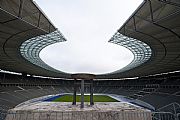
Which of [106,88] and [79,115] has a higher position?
[106,88]

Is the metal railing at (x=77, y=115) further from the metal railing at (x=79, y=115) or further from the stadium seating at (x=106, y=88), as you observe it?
the stadium seating at (x=106, y=88)

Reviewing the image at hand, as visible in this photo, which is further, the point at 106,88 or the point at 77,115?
the point at 106,88

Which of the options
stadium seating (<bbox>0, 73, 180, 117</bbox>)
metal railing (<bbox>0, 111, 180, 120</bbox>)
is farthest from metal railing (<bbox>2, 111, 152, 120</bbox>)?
stadium seating (<bbox>0, 73, 180, 117</bbox>)

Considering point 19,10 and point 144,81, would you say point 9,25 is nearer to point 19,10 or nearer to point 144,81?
point 19,10

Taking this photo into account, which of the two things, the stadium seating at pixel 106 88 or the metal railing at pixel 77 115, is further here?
the stadium seating at pixel 106 88

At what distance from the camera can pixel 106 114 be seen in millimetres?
15234

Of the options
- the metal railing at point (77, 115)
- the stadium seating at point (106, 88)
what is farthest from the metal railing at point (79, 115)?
the stadium seating at point (106, 88)

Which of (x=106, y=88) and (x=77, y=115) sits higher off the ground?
A: (x=106, y=88)

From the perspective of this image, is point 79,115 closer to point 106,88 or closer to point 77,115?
point 77,115

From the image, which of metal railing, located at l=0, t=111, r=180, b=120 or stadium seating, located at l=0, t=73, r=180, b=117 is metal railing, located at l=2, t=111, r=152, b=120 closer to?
metal railing, located at l=0, t=111, r=180, b=120

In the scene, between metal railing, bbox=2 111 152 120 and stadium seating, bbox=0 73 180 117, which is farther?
stadium seating, bbox=0 73 180 117

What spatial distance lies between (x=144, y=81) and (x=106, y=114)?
5116 centimetres

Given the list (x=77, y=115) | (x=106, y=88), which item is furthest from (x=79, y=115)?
(x=106, y=88)

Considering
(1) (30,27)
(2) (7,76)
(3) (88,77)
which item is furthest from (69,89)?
(1) (30,27)
